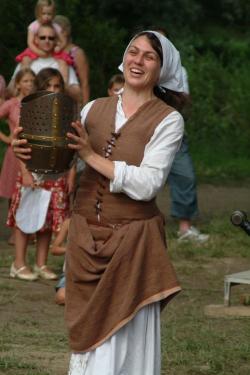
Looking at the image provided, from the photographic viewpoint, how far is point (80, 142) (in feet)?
16.9

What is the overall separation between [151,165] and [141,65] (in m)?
0.43

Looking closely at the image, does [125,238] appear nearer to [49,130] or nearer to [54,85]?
[49,130]

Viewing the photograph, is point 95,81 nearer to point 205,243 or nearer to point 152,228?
point 205,243

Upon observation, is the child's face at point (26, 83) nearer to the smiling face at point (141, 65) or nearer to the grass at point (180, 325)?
the grass at point (180, 325)

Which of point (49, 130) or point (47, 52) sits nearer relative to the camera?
point (49, 130)

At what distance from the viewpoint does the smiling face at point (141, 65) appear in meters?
5.34

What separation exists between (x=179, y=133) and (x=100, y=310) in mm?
828

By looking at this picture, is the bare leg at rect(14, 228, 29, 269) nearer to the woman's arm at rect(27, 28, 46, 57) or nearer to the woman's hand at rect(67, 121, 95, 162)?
the woman's arm at rect(27, 28, 46, 57)

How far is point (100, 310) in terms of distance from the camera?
5332 millimetres

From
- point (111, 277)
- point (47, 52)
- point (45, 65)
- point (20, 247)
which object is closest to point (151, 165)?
point (111, 277)

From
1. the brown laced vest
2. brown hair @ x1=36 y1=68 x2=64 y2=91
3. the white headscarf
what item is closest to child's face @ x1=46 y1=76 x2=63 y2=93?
brown hair @ x1=36 y1=68 x2=64 y2=91

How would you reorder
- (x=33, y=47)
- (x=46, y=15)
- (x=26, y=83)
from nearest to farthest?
(x=26, y=83) < (x=33, y=47) < (x=46, y=15)

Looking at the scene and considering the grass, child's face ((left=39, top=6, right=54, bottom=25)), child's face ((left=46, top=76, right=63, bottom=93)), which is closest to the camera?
the grass

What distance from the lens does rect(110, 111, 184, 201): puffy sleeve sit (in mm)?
5207
